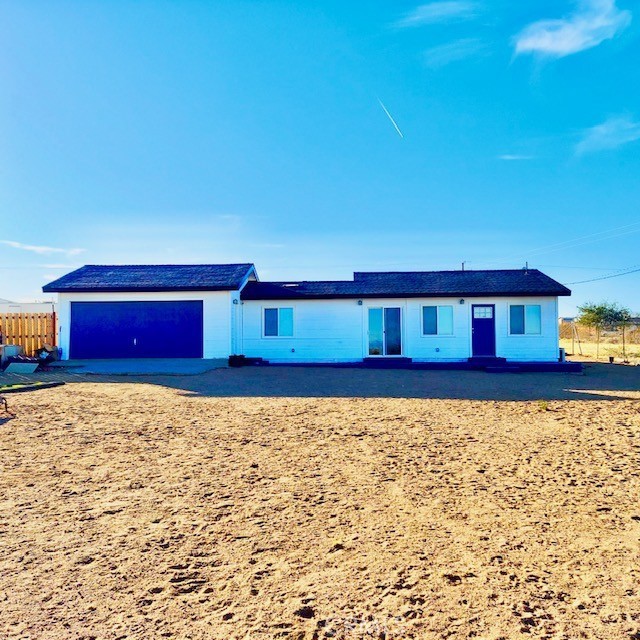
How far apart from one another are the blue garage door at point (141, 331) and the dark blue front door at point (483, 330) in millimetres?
10448

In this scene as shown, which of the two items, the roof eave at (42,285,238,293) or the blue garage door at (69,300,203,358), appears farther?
the blue garage door at (69,300,203,358)

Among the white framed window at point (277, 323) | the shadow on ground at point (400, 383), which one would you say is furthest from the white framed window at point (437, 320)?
the white framed window at point (277, 323)

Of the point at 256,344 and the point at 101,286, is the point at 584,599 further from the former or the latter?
the point at 101,286

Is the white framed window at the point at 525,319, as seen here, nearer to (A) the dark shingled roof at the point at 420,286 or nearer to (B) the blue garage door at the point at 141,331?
(A) the dark shingled roof at the point at 420,286

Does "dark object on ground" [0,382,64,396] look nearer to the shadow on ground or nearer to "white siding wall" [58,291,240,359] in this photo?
the shadow on ground

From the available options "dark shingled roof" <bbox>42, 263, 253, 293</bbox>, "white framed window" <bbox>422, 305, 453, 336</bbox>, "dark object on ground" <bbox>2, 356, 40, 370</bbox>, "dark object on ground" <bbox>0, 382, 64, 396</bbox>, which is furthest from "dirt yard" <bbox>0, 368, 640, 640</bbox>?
"white framed window" <bbox>422, 305, 453, 336</bbox>

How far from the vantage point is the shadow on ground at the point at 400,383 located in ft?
36.2

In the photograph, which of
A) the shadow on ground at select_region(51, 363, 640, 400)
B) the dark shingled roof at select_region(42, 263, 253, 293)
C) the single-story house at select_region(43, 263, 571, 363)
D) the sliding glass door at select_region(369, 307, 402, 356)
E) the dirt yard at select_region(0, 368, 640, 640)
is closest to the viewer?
the dirt yard at select_region(0, 368, 640, 640)

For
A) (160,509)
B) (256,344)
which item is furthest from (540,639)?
(256,344)

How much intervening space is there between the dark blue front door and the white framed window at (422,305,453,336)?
93 cm

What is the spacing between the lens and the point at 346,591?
9.70 feet

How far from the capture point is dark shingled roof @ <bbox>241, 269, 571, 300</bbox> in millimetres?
17641

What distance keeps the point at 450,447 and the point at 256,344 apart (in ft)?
43.4

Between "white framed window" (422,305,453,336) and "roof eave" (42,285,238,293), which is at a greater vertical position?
"roof eave" (42,285,238,293)
